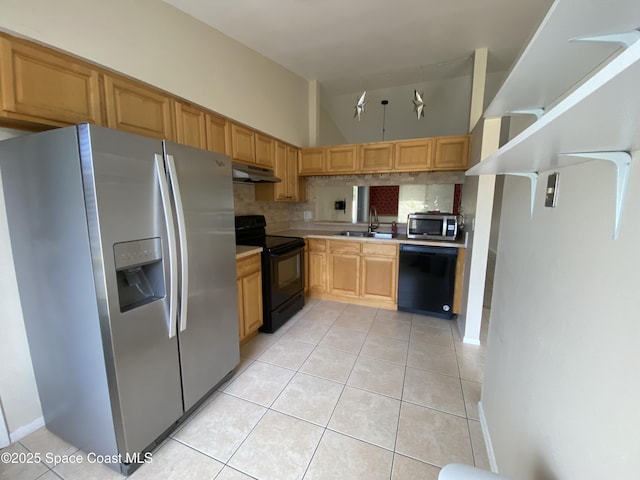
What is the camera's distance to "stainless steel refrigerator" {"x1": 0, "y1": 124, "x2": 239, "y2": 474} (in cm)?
117

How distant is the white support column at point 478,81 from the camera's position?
2.88 m

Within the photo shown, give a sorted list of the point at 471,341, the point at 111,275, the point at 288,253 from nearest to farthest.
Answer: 1. the point at 111,275
2. the point at 471,341
3. the point at 288,253

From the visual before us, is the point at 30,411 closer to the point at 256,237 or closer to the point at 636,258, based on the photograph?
the point at 256,237

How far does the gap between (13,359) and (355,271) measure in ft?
9.56

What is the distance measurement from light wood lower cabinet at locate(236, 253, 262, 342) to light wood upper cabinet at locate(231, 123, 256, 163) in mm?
1014

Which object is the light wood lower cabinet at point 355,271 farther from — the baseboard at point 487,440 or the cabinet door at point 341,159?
the baseboard at point 487,440

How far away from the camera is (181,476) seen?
4.37 feet

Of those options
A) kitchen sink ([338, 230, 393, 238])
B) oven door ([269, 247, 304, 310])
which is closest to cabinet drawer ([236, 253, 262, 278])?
oven door ([269, 247, 304, 310])

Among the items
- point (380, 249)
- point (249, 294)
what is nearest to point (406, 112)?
point (380, 249)

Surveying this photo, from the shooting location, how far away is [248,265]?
2.40 metres

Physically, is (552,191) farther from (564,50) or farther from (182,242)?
(182,242)

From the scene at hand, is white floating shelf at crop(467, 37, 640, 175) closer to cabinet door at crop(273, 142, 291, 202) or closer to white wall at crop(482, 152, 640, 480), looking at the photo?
white wall at crop(482, 152, 640, 480)

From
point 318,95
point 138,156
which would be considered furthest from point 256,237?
point 318,95

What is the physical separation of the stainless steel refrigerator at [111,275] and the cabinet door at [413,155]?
2414 millimetres
